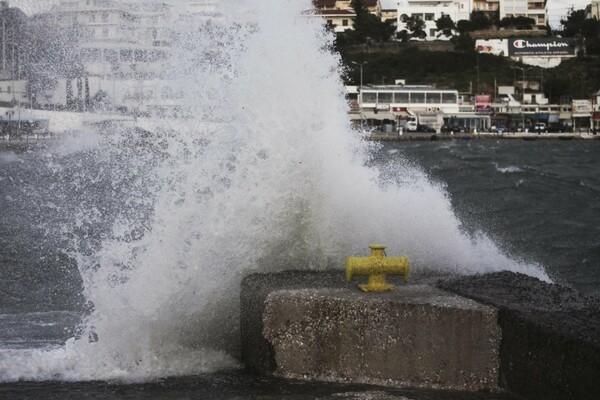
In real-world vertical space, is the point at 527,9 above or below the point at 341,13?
above

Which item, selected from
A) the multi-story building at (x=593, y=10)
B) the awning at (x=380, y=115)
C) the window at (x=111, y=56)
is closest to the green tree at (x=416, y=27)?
the multi-story building at (x=593, y=10)

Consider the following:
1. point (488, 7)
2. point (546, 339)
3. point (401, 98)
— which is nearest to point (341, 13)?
point (488, 7)

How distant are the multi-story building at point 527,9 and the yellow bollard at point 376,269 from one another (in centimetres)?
16982

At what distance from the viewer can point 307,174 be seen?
7.00m

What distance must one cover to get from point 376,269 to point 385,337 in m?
0.53

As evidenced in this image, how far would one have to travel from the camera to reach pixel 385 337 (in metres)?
5.06

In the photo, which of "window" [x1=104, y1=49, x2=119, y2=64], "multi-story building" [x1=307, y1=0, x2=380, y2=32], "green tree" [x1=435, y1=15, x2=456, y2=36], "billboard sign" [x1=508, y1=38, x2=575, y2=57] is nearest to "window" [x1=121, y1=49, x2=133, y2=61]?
"window" [x1=104, y1=49, x2=119, y2=64]

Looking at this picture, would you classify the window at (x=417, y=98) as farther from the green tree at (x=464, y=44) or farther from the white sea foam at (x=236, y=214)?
the white sea foam at (x=236, y=214)

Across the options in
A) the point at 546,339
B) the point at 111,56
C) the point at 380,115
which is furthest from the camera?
the point at 380,115

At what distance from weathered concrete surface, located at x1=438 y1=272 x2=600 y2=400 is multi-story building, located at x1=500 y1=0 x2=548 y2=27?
557ft

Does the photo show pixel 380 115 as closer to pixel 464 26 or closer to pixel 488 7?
pixel 464 26

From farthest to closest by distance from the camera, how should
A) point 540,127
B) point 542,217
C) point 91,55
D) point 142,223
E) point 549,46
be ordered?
point 549,46, point 540,127, point 91,55, point 542,217, point 142,223

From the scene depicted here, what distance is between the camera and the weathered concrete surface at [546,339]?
4.16m

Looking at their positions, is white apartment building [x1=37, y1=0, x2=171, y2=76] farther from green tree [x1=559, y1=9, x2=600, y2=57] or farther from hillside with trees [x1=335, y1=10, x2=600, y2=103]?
green tree [x1=559, y1=9, x2=600, y2=57]
